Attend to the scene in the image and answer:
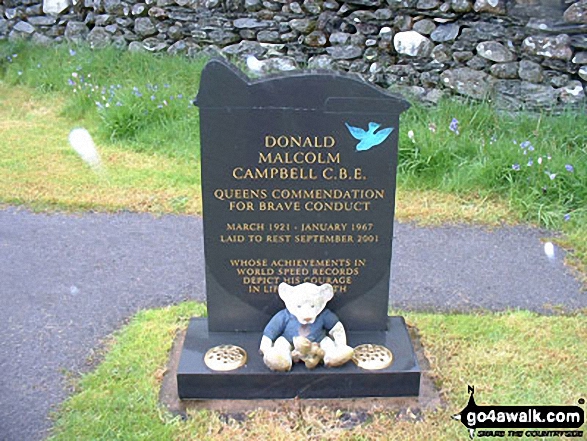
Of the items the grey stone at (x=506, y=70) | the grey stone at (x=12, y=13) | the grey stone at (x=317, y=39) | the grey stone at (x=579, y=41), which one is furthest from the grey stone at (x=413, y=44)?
the grey stone at (x=12, y=13)

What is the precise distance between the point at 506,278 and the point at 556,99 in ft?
8.21

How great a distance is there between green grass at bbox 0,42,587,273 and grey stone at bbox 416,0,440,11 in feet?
2.99

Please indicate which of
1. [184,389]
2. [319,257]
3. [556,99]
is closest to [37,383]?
[184,389]

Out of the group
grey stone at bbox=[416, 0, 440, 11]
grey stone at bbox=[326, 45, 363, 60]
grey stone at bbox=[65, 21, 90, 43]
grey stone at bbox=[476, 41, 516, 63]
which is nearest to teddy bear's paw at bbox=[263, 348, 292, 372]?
grey stone at bbox=[476, 41, 516, 63]

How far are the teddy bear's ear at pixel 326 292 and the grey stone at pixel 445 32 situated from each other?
399 centimetres

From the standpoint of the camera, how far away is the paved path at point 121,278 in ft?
12.3

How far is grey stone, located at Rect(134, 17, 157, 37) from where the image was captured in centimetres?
813

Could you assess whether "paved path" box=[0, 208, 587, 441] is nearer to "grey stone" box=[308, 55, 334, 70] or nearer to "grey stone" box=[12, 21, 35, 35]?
"grey stone" box=[308, 55, 334, 70]

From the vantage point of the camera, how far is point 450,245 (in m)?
5.00

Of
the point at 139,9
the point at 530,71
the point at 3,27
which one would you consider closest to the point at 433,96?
the point at 530,71

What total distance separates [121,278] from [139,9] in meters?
4.49

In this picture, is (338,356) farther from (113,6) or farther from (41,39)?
(41,39)

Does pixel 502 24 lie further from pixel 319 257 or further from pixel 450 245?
pixel 319 257

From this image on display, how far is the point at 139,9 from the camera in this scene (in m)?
8.12
